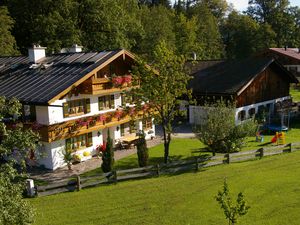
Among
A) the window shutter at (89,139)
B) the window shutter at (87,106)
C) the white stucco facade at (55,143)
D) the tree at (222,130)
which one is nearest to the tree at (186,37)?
Result: the window shutter at (87,106)

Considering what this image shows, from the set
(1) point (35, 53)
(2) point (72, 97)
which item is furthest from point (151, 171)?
(1) point (35, 53)

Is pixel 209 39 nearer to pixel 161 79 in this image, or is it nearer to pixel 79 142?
pixel 79 142

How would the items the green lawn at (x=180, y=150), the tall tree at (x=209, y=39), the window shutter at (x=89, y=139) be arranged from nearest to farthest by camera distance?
the green lawn at (x=180, y=150) → the window shutter at (x=89, y=139) → the tall tree at (x=209, y=39)

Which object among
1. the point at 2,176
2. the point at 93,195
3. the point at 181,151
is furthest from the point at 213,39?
the point at 2,176

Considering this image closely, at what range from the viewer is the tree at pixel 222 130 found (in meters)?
26.6

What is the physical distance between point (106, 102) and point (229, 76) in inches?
641

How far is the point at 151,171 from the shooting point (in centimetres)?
2450

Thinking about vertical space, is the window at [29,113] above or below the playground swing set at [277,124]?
above

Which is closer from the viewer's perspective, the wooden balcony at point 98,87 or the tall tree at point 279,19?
the wooden balcony at point 98,87

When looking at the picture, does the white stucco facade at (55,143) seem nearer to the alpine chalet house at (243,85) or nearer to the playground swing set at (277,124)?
the alpine chalet house at (243,85)

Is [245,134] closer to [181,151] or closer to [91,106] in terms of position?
[181,151]

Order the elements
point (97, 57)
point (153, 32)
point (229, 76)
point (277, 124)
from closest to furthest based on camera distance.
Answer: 1. point (97, 57)
2. point (277, 124)
3. point (229, 76)
4. point (153, 32)

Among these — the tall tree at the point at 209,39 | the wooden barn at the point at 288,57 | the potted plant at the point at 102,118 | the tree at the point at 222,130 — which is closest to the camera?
the tree at the point at 222,130

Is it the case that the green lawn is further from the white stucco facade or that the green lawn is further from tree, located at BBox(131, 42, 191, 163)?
tree, located at BBox(131, 42, 191, 163)
